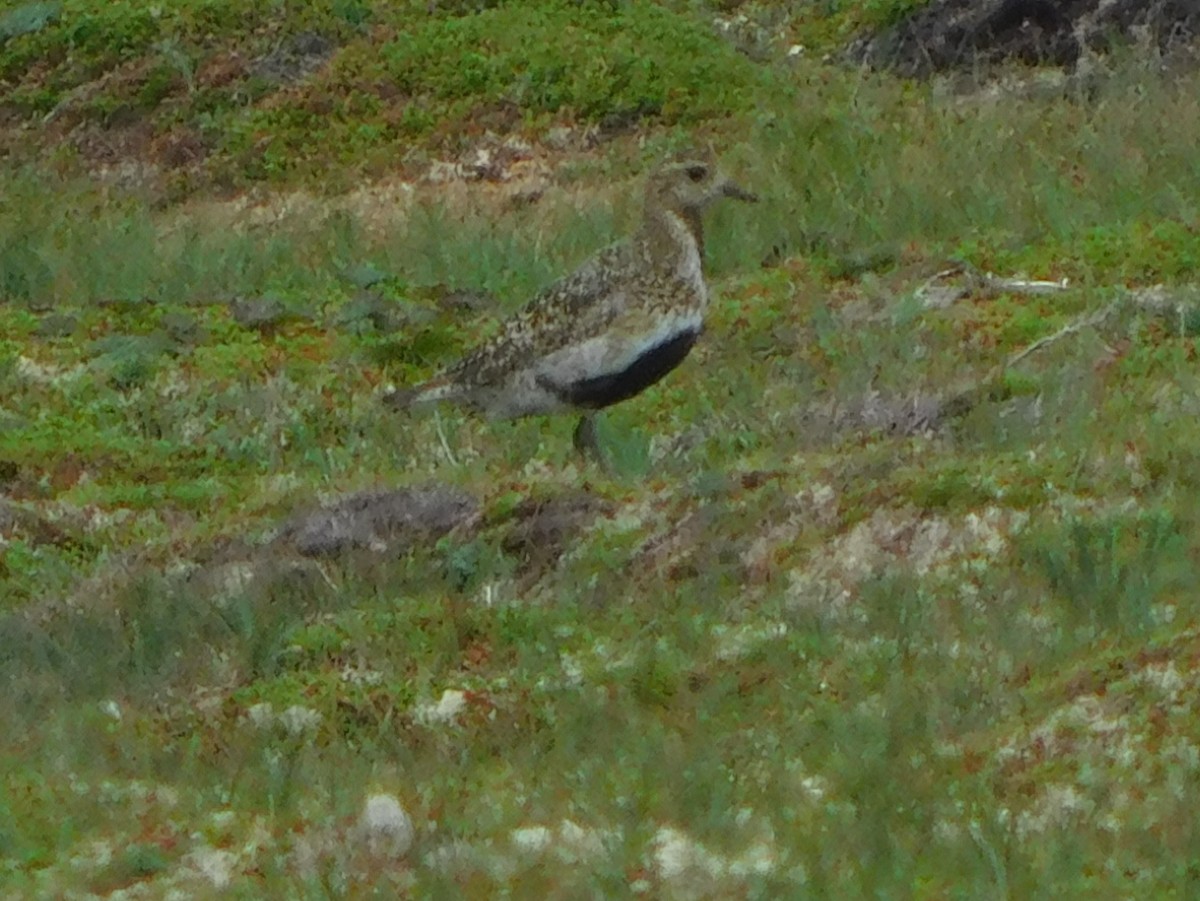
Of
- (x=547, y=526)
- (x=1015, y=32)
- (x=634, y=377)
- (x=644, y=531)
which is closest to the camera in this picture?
(x=644, y=531)

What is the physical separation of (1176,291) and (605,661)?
4.85m

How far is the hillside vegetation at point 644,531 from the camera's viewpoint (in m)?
5.81

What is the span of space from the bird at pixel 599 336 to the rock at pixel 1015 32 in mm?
7355

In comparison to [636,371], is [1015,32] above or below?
below

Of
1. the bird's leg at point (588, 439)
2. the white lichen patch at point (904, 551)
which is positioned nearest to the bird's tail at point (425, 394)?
the bird's leg at point (588, 439)

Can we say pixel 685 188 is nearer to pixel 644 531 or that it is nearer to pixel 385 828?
pixel 644 531

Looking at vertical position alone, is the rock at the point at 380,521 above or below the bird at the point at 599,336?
below

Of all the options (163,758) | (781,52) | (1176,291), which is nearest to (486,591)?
(163,758)

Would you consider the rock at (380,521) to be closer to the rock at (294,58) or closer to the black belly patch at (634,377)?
the black belly patch at (634,377)

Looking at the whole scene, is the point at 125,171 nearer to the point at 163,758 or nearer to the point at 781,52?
the point at 781,52

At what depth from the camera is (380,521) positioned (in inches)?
370

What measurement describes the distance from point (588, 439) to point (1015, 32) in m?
8.80

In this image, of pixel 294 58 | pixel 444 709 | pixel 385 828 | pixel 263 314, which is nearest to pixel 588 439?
pixel 444 709

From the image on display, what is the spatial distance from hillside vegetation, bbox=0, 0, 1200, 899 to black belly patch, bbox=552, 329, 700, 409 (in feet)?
1.01
